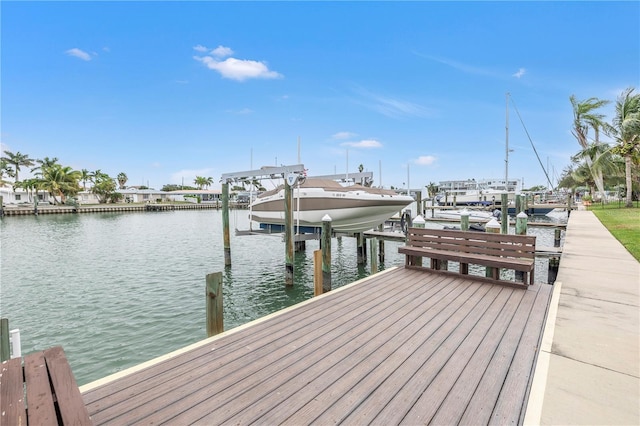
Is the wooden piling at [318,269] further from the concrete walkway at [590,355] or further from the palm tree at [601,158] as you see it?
the palm tree at [601,158]

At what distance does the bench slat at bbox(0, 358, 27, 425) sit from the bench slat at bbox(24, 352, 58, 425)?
3 cm

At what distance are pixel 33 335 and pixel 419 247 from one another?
8.73m

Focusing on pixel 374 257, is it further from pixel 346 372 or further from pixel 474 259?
pixel 346 372

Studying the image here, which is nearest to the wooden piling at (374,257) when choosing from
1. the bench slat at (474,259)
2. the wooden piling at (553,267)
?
the bench slat at (474,259)

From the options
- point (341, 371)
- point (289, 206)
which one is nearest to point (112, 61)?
point (289, 206)

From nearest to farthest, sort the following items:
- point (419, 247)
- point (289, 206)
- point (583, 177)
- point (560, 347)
Result: point (560, 347) < point (419, 247) < point (289, 206) < point (583, 177)

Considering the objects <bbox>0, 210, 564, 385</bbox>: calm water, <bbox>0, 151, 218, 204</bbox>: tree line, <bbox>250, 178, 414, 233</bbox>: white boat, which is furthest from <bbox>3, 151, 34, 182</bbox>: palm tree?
<bbox>250, 178, 414, 233</bbox>: white boat

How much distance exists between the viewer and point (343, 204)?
1009 cm

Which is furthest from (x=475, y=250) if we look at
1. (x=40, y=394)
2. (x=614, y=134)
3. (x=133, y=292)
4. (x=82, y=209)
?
(x=82, y=209)

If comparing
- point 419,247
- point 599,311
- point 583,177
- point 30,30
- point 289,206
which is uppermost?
point 30,30

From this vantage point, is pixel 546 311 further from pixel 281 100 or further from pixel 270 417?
pixel 281 100

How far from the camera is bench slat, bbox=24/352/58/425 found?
158cm

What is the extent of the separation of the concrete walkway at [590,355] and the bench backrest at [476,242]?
2.70 ft

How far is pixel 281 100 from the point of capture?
2823 cm
